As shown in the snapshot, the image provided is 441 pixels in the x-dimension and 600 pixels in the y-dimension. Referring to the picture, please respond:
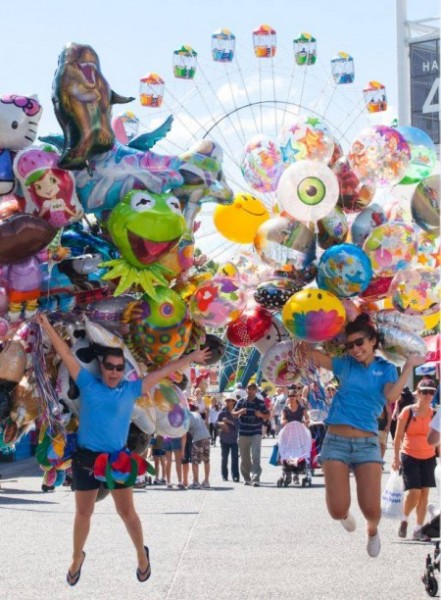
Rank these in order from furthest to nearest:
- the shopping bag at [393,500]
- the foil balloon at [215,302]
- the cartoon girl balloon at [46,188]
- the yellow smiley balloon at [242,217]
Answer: the shopping bag at [393,500]
the yellow smiley balloon at [242,217]
the foil balloon at [215,302]
the cartoon girl balloon at [46,188]

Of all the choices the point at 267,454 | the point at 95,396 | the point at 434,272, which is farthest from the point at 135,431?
the point at 267,454

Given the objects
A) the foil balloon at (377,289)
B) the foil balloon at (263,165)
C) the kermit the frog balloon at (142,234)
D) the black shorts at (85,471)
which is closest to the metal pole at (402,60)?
A: the foil balloon at (263,165)

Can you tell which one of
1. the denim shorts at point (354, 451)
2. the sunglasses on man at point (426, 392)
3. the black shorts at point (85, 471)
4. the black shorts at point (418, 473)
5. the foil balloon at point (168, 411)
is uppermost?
the foil balloon at point (168, 411)

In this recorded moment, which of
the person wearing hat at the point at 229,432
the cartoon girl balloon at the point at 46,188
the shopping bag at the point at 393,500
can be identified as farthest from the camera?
the person wearing hat at the point at 229,432

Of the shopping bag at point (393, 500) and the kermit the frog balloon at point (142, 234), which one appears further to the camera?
the shopping bag at point (393, 500)

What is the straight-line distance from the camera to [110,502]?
53.4 ft

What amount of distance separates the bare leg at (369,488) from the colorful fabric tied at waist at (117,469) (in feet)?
4.74

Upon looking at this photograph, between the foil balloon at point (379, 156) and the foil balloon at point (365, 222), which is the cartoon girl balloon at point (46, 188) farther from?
the foil balloon at point (379, 156)

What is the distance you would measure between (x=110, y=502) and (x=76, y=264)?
31.5 ft

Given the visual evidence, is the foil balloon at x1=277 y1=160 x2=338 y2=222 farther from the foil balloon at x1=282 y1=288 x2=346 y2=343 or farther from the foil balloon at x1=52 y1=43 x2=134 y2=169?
the foil balloon at x1=52 y1=43 x2=134 y2=169

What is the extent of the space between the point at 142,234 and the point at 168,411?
4.00 ft

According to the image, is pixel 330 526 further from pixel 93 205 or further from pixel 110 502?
pixel 93 205

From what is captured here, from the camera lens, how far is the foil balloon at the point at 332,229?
26.2 feet

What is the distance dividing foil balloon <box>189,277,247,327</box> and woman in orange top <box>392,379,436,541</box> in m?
4.30
